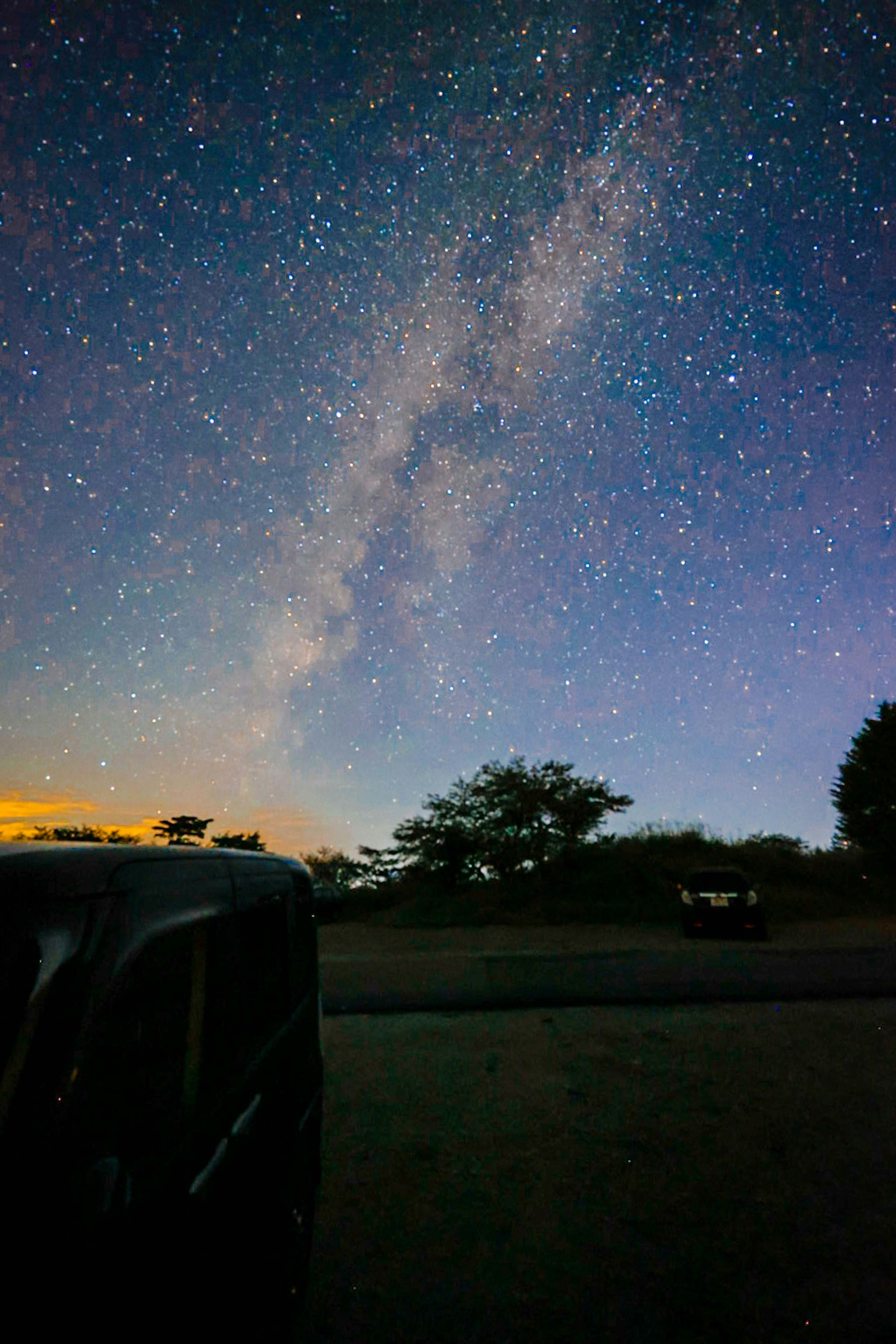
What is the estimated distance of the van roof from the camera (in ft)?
4.35

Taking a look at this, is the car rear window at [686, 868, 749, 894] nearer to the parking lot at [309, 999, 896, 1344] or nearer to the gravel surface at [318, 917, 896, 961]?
the gravel surface at [318, 917, 896, 961]

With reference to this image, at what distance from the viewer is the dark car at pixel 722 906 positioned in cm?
1650

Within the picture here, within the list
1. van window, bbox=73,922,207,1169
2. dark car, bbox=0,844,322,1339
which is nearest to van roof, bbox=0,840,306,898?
dark car, bbox=0,844,322,1339

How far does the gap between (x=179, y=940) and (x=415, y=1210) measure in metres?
3.14

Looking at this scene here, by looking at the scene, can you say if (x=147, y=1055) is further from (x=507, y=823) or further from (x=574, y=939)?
(x=507, y=823)

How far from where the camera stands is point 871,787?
39.4 meters

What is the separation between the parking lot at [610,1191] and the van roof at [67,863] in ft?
8.20

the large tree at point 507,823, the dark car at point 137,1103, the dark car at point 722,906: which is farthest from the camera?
the large tree at point 507,823

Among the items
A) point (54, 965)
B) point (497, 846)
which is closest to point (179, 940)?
point (54, 965)

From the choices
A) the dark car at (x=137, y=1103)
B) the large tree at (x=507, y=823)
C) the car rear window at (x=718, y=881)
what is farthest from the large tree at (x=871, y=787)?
the dark car at (x=137, y=1103)

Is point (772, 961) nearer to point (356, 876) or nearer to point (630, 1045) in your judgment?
point (630, 1045)

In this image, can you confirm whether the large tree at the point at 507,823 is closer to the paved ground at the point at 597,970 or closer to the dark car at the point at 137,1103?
the paved ground at the point at 597,970

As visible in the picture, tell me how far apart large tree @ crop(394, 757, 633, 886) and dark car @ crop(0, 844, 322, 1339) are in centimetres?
2917

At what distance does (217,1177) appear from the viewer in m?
1.78
